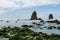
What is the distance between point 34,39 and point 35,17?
15262cm

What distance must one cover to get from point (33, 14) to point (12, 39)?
146643mm

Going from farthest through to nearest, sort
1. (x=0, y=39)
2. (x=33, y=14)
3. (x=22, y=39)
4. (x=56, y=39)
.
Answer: (x=33, y=14), (x=0, y=39), (x=22, y=39), (x=56, y=39)

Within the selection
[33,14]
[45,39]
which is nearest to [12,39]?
[45,39]

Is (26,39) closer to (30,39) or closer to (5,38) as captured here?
(30,39)

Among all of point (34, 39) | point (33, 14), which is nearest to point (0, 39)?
point (34, 39)

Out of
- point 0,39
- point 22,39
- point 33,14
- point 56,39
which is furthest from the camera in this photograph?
point 33,14

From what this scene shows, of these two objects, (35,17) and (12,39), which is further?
(35,17)

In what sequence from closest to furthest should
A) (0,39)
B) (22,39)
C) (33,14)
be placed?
(22,39)
(0,39)
(33,14)

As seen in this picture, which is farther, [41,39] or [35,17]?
[35,17]

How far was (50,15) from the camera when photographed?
188 metres

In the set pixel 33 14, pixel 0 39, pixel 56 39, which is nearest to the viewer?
pixel 56 39

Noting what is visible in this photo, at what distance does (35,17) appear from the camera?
18812cm

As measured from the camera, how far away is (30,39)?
117 ft

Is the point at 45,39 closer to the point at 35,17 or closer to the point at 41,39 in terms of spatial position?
the point at 41,39
